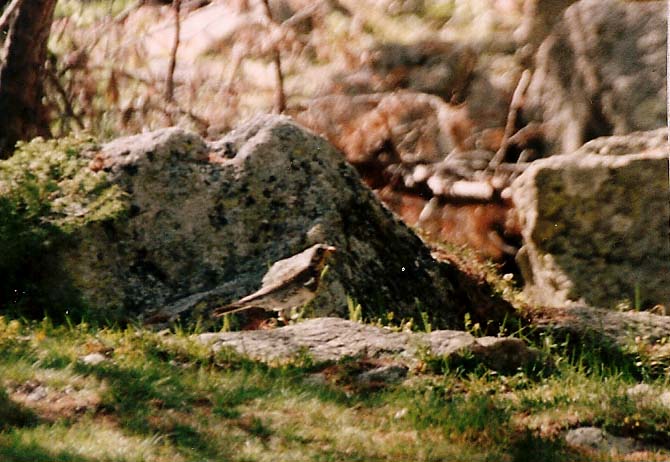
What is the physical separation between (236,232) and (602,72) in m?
6.17

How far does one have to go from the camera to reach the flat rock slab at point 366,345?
6.62m

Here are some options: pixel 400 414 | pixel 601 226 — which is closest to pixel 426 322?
pixel 400 414

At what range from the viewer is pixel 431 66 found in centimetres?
1523

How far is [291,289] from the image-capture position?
7.45 meters

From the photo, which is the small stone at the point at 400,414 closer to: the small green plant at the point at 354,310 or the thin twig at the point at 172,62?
the small green plant at the point at 354,310

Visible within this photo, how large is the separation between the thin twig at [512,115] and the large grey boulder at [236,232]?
5055 mm

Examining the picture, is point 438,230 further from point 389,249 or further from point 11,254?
point 11,254

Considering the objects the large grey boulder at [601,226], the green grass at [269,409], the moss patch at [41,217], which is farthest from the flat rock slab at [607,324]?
the moss patch at [41,217]

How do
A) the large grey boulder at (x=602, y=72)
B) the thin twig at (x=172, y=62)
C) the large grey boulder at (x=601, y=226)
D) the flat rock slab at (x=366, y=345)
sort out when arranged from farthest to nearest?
the thin twig at (x=172, y=62)
the large grey boulder at (x=602, y=72)
the large grey boulder at (x=601, y=226)
the flat rock slab at (x=366, y=345)

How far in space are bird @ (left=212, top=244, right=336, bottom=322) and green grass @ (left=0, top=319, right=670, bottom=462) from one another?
85cm

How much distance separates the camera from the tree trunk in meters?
10.1

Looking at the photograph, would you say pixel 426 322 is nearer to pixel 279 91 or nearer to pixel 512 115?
pixel 512 115

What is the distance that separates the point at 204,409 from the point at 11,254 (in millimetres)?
2669

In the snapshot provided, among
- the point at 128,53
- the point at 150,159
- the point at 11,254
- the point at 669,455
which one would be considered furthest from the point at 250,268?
the point at 128,53
